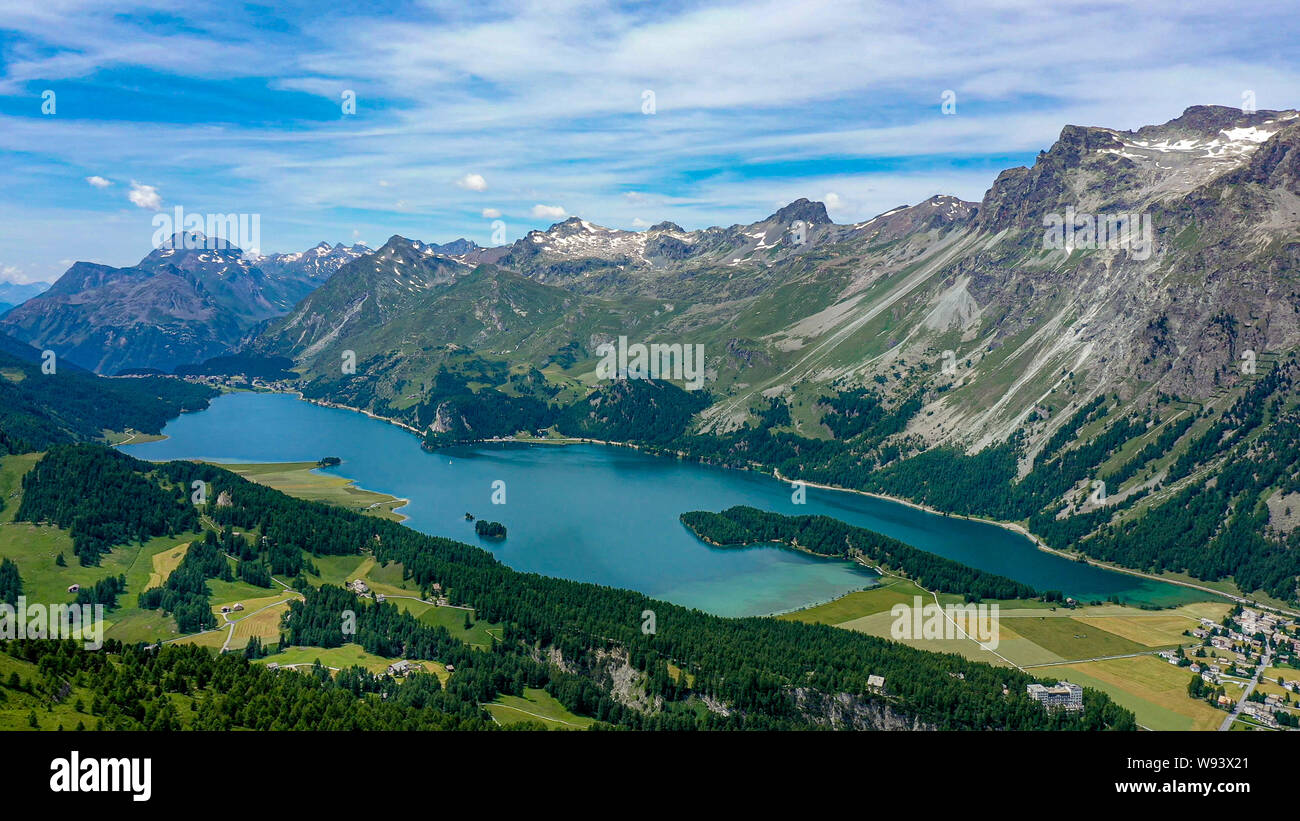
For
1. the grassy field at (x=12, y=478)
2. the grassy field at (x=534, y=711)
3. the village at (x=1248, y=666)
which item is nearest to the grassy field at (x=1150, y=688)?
the village at (x=1248, y=666)

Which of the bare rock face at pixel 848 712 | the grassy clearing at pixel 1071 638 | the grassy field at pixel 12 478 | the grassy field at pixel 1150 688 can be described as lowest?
the grassy field at pixel 1150 688

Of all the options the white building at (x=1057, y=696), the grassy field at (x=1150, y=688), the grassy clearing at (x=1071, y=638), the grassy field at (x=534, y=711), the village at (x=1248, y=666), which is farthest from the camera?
the grassy clearing at (x=1071, y=638)

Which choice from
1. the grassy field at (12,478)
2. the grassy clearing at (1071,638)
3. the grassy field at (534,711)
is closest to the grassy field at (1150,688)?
the grassy clearing at (1071,638)

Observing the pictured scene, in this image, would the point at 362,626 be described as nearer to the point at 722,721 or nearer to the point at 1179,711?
the point at 722,721

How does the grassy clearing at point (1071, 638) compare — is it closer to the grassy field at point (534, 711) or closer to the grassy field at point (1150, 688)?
the grassy field at point (1150, 688)

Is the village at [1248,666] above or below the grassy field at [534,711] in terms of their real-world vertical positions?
below

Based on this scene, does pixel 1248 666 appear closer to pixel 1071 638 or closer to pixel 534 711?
pixel 1071 638

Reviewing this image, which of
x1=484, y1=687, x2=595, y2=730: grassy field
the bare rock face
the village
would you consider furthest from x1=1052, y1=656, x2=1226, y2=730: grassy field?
x1=484, y1=687, x2=595, y2=730: grassy field

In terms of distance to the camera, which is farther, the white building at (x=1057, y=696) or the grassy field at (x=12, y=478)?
the grassy field at (x=12, y=478)

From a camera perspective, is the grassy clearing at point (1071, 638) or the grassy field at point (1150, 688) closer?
the grassy field at point (1150, 688)

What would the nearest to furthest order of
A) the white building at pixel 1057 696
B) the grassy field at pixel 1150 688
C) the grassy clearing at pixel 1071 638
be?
the white building at pixel 1057 696, the grassy field at pixel 1150 688, the grassy clearing at pixel 1071 638
